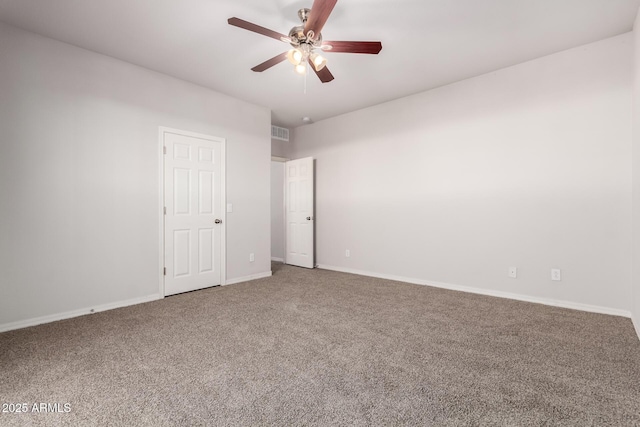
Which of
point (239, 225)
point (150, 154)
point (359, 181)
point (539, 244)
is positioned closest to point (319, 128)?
point (359, 181)

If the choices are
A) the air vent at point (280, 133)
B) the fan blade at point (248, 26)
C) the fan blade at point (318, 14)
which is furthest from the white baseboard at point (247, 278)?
→ the fan blade at point (318, 14)

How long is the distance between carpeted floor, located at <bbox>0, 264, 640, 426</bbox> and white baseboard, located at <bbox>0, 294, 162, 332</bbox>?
0.12 meters

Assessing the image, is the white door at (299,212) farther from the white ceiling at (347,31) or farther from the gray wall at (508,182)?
the white ceiling at (347,31)

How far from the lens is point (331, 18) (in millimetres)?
2629

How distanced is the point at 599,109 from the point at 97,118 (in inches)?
207

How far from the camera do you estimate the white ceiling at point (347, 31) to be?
2504 mm

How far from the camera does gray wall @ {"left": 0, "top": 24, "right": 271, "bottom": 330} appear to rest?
2730 millimetres

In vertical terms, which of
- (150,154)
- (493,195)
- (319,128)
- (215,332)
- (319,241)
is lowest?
(215,332)

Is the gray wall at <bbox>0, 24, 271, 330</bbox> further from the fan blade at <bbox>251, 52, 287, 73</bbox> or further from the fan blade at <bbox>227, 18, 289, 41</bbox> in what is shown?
the fan blade at <bbox>227, 18, 289, 41</bbox>

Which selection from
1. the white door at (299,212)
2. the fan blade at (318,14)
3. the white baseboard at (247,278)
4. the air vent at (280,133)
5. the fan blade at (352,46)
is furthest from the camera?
the air vent at (280,133)

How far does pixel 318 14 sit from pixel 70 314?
3589 mm

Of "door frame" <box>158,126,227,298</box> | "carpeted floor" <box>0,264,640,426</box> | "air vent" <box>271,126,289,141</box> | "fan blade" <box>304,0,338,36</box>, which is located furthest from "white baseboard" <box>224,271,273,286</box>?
"fan blade" <box>304,0,338,36</box>

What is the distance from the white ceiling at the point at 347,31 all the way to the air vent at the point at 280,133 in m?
2.00

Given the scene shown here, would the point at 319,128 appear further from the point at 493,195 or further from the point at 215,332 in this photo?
the point at 215,332
